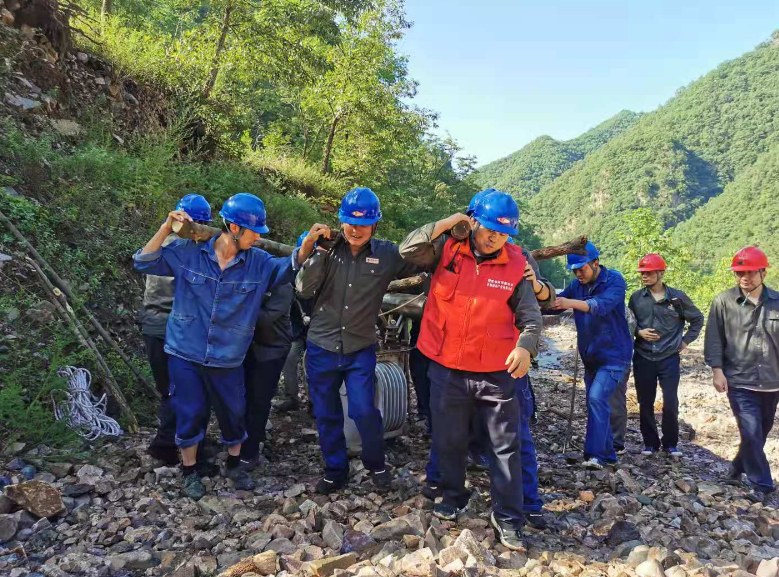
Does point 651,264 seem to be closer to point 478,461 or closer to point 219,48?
point 478,461

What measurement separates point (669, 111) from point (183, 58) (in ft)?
494

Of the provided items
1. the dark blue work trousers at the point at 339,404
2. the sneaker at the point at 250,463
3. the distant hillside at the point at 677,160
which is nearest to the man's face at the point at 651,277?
the dark blue work trousers at the point at 339,404

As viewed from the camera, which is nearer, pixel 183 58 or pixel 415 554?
pixel 415 554

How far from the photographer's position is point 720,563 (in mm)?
3117

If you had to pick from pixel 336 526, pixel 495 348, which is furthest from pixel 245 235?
pixel 336 526

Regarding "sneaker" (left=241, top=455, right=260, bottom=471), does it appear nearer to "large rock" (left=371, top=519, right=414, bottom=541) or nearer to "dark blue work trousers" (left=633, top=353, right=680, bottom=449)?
"large rock" (left=371, top=519, right=414, bottom=541)

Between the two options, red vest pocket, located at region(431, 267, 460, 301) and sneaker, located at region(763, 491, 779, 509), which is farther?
sneaker, located at region(763, 491, 779, 509)

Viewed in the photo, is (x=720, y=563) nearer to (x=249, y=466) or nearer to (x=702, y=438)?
(x=249, y=466)

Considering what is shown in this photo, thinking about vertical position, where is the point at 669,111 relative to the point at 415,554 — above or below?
above

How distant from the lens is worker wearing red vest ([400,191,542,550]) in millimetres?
3199

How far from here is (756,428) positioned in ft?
15.5

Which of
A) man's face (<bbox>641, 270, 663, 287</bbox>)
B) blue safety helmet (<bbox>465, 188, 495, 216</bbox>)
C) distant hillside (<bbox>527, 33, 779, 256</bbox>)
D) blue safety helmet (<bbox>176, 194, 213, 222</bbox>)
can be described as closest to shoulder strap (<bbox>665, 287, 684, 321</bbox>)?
man's face (<bbox>641, 270, 663, 287</bbox>)

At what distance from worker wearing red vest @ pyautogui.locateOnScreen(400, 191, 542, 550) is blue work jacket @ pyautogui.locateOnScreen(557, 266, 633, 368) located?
2.10m

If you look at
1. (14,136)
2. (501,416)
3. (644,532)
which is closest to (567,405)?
(644,532)
